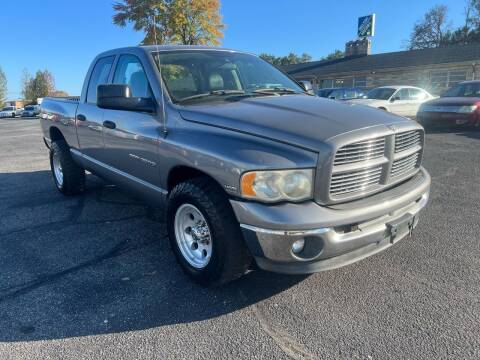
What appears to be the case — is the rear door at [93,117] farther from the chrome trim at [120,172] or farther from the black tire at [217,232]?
the black tire at [217,232]

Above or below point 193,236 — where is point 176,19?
above

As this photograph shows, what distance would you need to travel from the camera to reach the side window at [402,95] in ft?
47.1

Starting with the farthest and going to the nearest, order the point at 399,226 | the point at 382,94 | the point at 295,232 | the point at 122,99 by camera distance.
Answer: the point at 382,94 < the point at 122,99 < the point at 399,226 < the point at 295,232

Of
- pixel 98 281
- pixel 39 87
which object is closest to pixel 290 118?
pixel 98 281

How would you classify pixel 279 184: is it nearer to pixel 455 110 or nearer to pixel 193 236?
pixel 193 236

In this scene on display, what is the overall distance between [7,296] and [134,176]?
1443 mm

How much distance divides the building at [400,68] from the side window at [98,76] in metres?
27.7

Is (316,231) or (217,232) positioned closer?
(316,231)

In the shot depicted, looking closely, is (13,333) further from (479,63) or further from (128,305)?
(479,63)

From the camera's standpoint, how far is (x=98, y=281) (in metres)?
3.22

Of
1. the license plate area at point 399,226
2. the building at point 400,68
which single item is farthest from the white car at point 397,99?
the building at point 400,68

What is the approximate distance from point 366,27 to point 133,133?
40.2m

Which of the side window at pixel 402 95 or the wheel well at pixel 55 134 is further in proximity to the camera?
the side window at pixel 402 95

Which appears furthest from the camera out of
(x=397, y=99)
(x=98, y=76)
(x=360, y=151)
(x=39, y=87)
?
(x=39, y=87)
